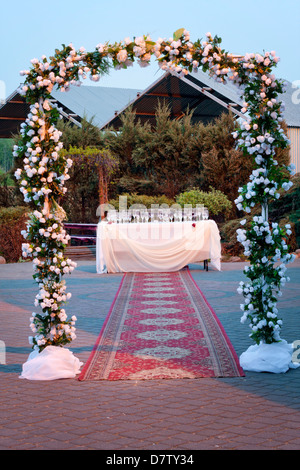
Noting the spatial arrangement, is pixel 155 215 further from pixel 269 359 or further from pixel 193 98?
pixel 193 98

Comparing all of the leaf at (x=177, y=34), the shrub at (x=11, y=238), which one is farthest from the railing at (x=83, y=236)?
the leaf at (x=177, y=34)

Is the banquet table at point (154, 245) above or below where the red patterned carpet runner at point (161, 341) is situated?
above

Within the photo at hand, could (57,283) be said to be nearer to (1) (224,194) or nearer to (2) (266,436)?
(2) (266,436)

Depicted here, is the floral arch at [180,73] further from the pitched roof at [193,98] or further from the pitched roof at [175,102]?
the pitched roof at [193,98]

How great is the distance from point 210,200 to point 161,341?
38.8 ft

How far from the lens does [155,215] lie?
1398cm

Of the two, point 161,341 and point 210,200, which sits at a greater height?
point 210,200

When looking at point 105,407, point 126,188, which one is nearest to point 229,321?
point 105,407

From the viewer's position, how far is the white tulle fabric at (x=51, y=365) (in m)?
5.67

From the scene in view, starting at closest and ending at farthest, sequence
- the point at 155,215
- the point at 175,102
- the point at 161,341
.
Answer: the point at 161,341, the point at 155,215, the point at 175,102

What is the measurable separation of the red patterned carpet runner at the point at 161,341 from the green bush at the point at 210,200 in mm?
7028

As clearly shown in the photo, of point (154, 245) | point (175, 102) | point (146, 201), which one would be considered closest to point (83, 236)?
point (146, 201)

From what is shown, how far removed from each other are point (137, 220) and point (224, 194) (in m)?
7.67

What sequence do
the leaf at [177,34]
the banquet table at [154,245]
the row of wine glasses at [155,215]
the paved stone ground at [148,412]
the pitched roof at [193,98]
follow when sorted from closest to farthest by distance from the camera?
the paved stone ground at [148,412] → the leaf at [177,34] → the banquet table at [154,245] → the row of wine glasses at [155,215] → the pitched roof at [193,98]
